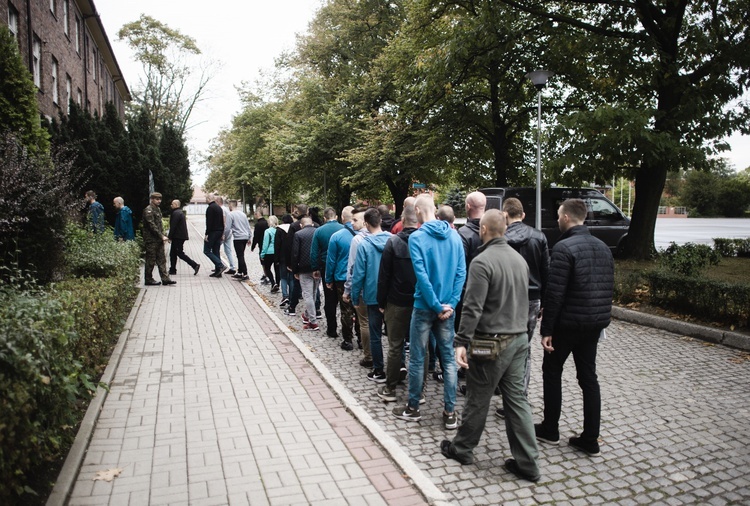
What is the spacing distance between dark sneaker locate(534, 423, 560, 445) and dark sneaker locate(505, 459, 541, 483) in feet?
2.25

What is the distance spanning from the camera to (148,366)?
6.85m

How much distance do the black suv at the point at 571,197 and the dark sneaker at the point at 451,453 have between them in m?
11.0

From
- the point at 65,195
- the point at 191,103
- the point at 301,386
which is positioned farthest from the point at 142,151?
the point at 191,103

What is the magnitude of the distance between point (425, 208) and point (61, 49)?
77.4ft

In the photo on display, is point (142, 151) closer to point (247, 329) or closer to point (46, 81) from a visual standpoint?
point (46, 81)

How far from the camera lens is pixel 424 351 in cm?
523

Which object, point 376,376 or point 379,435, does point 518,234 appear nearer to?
point 379,435

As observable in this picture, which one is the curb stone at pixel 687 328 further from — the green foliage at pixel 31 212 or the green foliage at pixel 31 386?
the green foliage at pixel 31 212

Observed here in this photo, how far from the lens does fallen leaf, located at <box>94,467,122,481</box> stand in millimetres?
4020

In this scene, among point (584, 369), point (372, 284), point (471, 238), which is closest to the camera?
point (584, 369)

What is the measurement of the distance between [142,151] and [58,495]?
2000 centimetres

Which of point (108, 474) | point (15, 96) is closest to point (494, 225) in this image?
point (108, 474)

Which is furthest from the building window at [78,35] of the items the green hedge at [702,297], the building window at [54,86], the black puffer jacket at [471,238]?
the green hedge at [702,297]

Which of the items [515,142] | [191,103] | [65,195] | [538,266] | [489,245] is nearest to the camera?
[489,245]
